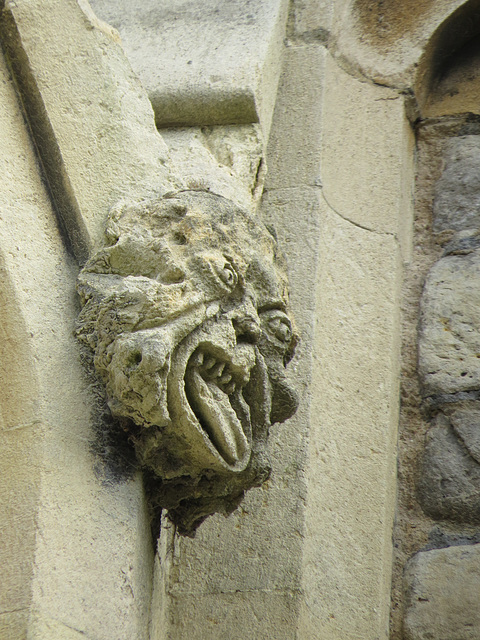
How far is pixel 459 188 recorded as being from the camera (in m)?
2.15

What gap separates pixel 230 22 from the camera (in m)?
2.12

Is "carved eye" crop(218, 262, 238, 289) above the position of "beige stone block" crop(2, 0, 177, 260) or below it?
below

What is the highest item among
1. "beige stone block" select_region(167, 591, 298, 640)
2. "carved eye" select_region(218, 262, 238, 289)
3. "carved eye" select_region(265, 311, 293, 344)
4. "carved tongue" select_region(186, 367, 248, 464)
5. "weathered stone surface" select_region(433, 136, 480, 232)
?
"weathered stone surface" select_region(433, 136, 480, 232)

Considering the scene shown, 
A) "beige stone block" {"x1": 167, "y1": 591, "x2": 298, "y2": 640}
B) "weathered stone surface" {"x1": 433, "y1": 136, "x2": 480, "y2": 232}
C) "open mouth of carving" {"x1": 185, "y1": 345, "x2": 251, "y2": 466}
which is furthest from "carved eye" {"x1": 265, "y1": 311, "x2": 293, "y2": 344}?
"weathered stone surface" {"x1": 433, "y1": 136, "x2": 480, "y2": 232}

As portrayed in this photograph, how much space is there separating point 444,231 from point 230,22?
69cm

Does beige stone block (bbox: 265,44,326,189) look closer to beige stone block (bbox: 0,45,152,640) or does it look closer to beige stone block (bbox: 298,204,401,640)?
beige stone block (bbox: 298,204,401,640)

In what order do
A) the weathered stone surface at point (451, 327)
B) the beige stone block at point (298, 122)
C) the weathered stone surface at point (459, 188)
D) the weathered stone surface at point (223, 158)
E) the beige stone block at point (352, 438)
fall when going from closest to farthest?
the beige stone block at point (352, 438)
the weathered stone surface at point (223, 158)
the weathered stone surface at point (451, 327)
the beige stone block at point (298, 122)
the weathered stone surface at point (459, 188)

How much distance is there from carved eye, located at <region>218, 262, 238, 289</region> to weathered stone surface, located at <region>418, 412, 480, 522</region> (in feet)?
2.28

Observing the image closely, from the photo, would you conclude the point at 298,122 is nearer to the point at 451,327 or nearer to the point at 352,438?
the point at 451,327

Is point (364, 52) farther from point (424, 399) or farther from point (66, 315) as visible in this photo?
point (66, 315)

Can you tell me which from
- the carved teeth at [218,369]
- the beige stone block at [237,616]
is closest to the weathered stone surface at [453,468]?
the beige stone block at [237,616]

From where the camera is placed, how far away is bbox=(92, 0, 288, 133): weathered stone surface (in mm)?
1961

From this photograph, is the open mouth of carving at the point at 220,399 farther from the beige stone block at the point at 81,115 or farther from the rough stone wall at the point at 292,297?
the beige stone block at the point at 81,115

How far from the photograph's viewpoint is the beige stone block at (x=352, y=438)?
1610mm
